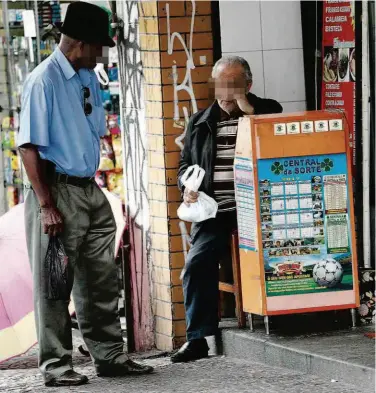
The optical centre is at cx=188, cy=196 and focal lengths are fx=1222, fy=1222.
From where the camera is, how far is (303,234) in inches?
287

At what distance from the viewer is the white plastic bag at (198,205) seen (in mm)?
7270

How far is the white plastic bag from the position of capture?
23.9ft

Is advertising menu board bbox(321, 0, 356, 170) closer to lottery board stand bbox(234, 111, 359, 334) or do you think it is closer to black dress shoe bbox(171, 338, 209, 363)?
lottery board stand bbox(234, 111, 359, 334)

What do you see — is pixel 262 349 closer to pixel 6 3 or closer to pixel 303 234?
pixel 303 234

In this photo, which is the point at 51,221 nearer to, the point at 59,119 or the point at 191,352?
the point at 59,119

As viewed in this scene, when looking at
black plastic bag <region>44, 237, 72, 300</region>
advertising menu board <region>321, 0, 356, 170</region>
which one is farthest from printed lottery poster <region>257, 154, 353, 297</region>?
black plastic bag <region>44, 237, 72, 300</region>

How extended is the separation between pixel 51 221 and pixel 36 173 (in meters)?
0.28

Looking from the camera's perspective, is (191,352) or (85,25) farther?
(191,352)

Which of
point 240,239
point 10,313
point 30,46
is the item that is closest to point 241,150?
point 240,239

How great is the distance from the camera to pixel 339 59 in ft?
26.0

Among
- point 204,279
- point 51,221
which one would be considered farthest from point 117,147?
point 51,221

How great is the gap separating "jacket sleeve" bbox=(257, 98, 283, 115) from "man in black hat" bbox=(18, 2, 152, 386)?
0.99m

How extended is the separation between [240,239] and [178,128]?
87 centimetres

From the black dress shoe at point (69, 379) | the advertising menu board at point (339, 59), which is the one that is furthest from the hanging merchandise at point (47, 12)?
the black dress shoe at point (69, 379)
